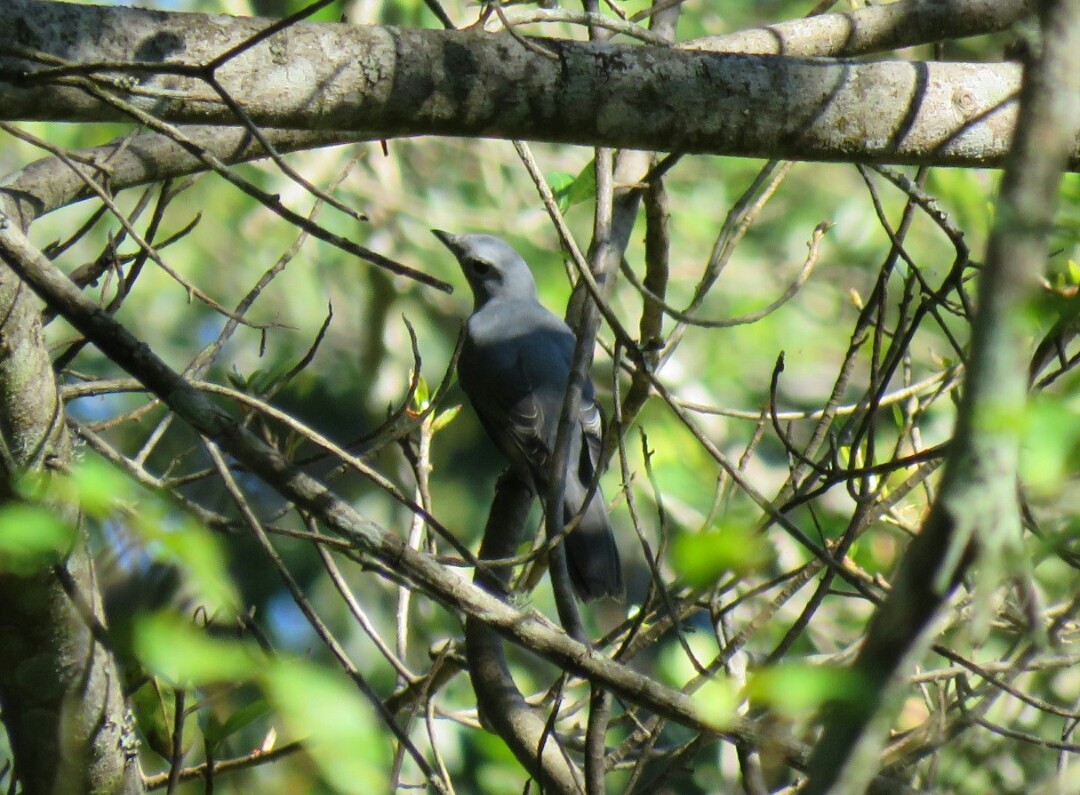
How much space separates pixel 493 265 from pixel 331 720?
4.38 m

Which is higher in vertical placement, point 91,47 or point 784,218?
point 91,47

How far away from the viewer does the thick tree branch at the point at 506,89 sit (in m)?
1.86

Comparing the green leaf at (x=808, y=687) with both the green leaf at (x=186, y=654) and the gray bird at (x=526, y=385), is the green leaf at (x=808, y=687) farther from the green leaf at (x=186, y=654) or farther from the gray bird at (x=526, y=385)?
the gray bird at (x=526, y=385)

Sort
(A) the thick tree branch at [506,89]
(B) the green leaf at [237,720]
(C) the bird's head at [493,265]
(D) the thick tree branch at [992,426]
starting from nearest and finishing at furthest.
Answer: (D) the thick tree branch at [992,426] → (A) the thick tree branch at [506,89] → (B) the green leaf at [237,720] → (C) the bird's head at [493,265]

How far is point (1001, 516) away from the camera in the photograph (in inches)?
Result: 34.2

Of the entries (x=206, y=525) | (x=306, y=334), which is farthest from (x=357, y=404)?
(x=206, y=525)

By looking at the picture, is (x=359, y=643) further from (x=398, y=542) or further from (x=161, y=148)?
(x=398, y=542)

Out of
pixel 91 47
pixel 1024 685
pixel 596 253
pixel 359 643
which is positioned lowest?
pixel 359 643

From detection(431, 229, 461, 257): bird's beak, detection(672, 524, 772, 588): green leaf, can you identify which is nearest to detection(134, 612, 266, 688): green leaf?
detection(672, 524, 772, 588): green leaf

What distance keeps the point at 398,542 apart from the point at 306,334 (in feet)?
14.6

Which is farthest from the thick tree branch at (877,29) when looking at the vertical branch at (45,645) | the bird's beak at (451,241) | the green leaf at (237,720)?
the bird's beak at (451,241)

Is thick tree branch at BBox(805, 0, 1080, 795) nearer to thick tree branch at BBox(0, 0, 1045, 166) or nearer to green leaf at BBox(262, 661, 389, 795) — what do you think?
green leaf at BBox(262, 661, 389, 795)

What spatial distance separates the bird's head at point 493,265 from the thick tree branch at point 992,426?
4.39 meters

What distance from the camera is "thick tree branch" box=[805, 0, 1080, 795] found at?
83 centimetres
